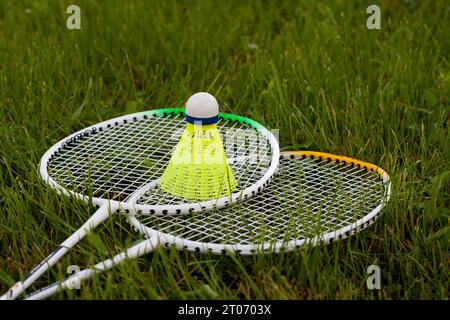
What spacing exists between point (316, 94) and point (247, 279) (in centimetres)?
135

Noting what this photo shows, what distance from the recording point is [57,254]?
7.84 feet

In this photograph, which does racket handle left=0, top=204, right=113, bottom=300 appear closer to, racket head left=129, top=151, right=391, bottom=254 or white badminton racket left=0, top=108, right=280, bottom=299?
white badminton racket left=0, top=108, right=280, bottom=299

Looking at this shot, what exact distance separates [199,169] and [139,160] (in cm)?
37

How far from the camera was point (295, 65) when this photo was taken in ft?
12.4

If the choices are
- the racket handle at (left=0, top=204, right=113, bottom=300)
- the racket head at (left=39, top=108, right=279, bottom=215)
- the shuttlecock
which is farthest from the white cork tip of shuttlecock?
the racket handle at (left=0, top=204, right=113, bottom=300)

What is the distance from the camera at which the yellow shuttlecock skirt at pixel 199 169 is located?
272 centimetres

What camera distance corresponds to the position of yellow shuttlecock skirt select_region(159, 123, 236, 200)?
2.72 meters

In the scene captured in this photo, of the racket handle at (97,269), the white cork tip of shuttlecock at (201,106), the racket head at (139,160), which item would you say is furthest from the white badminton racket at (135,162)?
the white cork tip of shuttlecock at (201,106)

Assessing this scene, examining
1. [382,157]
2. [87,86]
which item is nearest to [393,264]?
[382,157]

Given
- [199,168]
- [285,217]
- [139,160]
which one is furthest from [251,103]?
[285,217]

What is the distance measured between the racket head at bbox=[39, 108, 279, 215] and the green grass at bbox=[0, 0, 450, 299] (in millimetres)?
104

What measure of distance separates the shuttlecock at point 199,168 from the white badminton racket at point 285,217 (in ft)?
0.32

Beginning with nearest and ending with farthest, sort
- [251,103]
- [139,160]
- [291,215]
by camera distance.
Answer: [291,215] → [139,160] → [251,103]

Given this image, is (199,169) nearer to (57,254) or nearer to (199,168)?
(199,168)
